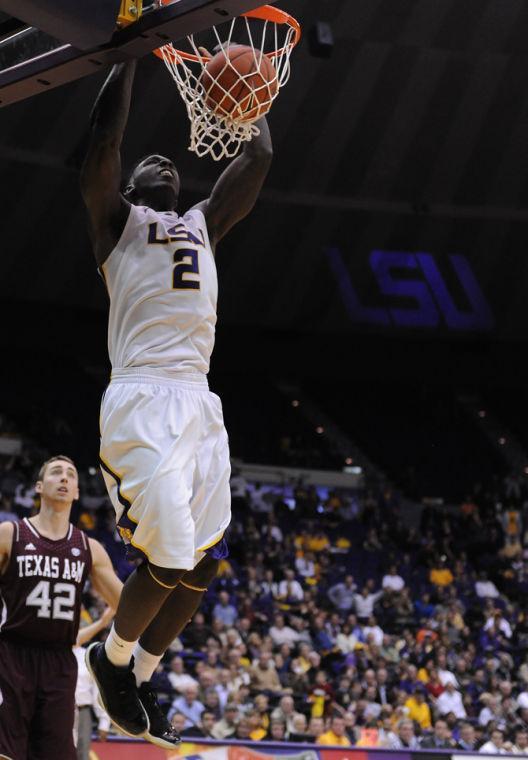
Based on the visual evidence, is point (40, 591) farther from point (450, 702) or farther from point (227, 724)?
point (450, 702)

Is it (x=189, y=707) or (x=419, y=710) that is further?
(x=419, y=710)

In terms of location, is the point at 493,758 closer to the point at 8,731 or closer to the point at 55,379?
the point at 8,731

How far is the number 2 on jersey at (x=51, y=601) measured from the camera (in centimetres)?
586

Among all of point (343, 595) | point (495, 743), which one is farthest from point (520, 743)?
point (343, 595)

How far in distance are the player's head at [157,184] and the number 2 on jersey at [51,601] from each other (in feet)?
7.48

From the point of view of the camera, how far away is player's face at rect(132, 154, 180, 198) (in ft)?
15.0

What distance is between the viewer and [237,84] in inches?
171

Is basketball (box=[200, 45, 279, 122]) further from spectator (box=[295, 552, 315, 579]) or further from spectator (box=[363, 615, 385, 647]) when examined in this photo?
spectator (box=[295, 552, 315, 579])

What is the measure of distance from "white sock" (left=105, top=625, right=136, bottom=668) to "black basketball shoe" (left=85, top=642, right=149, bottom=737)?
0.02 metres

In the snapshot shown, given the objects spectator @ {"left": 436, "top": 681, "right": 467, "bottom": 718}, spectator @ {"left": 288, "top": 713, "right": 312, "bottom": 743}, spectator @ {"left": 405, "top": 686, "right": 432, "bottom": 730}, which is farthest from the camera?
spectator @ {"left": 436, "top": 681, "right": 467, "bottom": 718}

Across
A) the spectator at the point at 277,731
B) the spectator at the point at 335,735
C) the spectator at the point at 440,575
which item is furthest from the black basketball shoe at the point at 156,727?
the spectator at the point at 440,575

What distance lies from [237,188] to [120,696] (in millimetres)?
2004

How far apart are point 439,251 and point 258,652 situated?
11.0 metres

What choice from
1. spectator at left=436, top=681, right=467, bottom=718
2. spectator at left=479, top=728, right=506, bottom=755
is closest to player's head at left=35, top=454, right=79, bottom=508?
spectator at left=479, top=728, right=506, bottom=755
